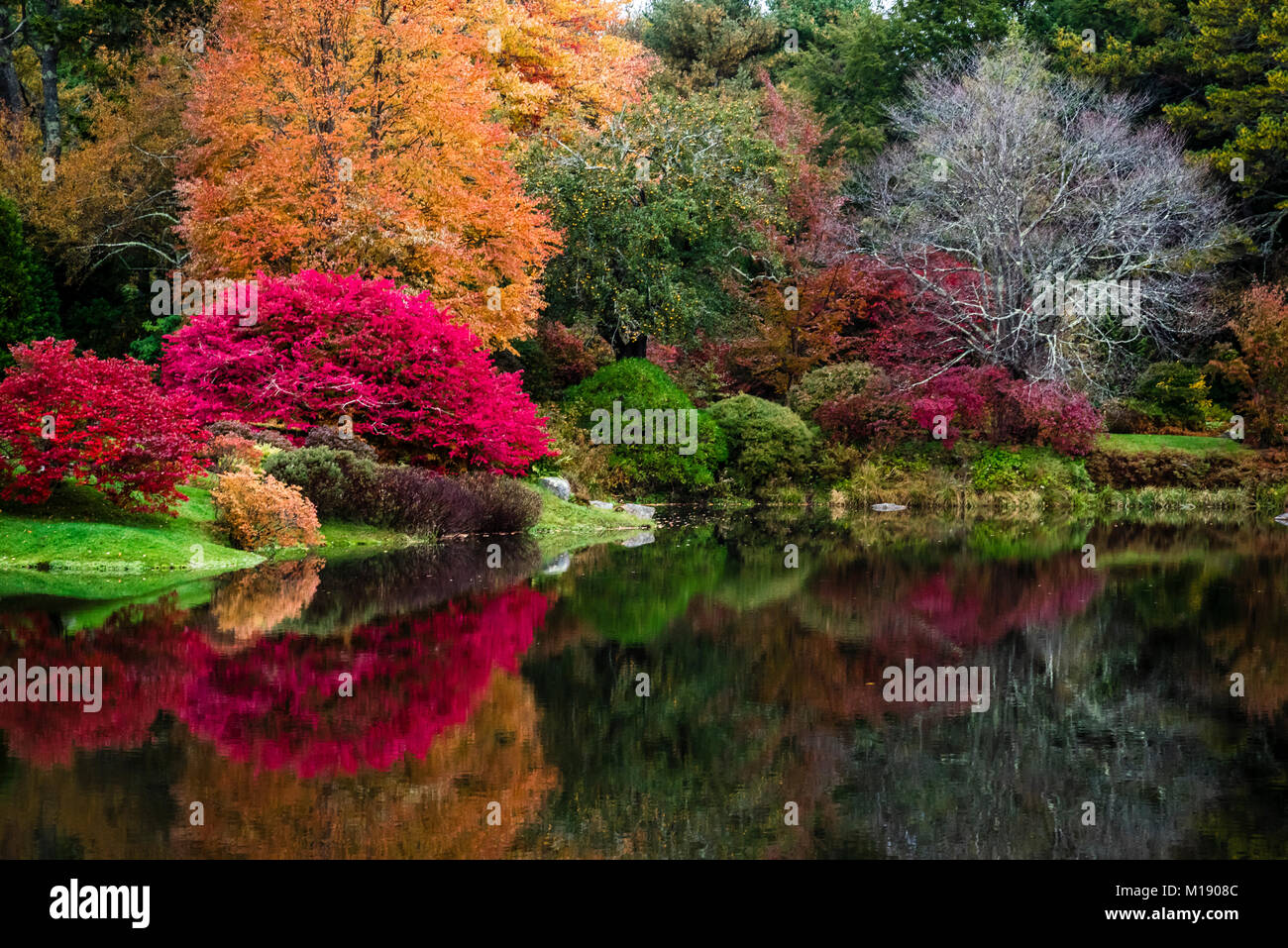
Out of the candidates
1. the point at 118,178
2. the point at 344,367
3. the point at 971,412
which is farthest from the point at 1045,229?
the point at 118,178

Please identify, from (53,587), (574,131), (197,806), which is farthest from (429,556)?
(574,131)

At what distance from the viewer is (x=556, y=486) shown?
73.1 feet

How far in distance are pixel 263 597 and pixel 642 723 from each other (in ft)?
18.8

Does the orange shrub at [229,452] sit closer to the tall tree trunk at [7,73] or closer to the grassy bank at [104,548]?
the grassy bank at [104,548]

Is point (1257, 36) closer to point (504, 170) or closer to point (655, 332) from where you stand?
point (655, 332)

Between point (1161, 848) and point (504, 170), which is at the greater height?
point (504, 170)

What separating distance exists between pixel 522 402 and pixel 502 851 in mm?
15758

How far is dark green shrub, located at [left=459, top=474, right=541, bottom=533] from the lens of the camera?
1939 centimetres

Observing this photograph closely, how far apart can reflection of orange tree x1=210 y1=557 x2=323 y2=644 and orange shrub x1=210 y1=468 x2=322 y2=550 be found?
98 centimetres

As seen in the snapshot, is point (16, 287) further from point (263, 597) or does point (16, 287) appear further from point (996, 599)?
point (996, 599)

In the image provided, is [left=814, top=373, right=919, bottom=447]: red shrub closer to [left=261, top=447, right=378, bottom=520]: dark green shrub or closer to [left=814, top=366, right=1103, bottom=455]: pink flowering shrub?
[left=814, top=366, right=1103, bottom=455]: pink flowering shrub

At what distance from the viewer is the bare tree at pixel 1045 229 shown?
94.1 feet

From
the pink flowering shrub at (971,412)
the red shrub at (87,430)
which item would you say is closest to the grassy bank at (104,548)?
the red shrub at (87,430)
